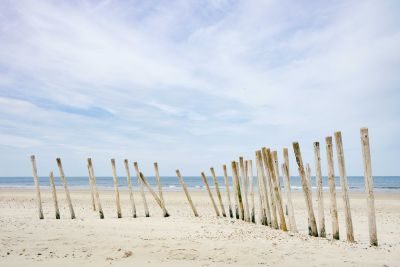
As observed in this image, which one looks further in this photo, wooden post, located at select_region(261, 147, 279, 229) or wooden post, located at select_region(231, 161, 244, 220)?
wooden post, located at select_region(231, 161, 244, 220)

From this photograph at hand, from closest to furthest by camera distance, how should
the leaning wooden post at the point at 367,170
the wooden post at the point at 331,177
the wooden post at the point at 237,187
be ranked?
the leaning wooden post at the point at 367,170
the wooden post at the point at 331,177
the wooden post at the point at 237,187

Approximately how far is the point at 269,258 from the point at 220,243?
1368 mm

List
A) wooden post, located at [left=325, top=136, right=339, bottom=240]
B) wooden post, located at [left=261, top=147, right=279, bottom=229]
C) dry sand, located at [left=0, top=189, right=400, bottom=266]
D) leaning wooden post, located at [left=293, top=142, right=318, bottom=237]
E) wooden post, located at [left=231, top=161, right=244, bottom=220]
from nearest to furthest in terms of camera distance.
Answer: dry sand, located at [left=0, top=189, right=400, bottom=266] < wooden post, located at [left=325, top=136, right=339, bottom=240] < leaning wooden post, located at [left=293, top=142, right=318, bottom=237] < wooden post, located at [left=261, top=147, right=279, bottom=229] < wooden post, located at [left=231, top=161, right=244, bottom=220]

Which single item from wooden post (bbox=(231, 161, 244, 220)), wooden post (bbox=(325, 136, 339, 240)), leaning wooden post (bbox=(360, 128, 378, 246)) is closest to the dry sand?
wooden post (bbox=(325, 136, 339, 240))

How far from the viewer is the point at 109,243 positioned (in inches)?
299

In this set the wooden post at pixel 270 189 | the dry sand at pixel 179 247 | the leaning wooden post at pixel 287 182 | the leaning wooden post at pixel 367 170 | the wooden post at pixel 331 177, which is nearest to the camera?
the dry sand at pixel 179 247

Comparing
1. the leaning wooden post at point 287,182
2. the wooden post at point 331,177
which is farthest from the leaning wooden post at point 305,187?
the wooden post at point 331,177

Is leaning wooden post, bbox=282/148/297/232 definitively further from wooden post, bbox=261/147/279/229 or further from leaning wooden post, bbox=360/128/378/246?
leaning wooden post, bbox=360/128/378/246

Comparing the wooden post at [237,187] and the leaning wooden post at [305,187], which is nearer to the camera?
the leaning wooden post at [305,187]

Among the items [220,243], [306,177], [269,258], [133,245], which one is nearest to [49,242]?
[133,245]

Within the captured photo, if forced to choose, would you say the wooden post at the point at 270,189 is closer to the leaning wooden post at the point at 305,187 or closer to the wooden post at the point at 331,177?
the leaning wooden post at the point at 305,187

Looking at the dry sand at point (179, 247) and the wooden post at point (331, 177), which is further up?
the wooden post at point (331, 177)

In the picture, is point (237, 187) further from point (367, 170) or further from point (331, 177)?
point (367, 170)

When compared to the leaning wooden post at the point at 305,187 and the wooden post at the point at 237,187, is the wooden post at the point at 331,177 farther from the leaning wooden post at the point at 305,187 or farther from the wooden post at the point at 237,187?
the wooden post at the point at 237,187
